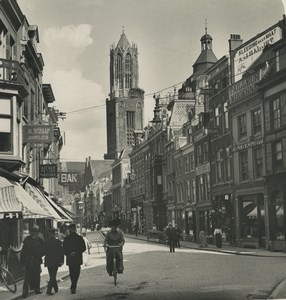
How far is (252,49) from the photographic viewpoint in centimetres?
3634

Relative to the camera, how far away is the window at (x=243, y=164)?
39.0m

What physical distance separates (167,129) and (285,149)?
106 feet

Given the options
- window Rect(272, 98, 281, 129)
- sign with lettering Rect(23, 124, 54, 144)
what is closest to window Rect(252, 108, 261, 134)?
window Rect(272, 98, 281, 129)

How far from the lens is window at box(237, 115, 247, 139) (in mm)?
39281

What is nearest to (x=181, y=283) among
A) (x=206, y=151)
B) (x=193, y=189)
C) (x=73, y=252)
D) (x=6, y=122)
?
(x=73, y=252)

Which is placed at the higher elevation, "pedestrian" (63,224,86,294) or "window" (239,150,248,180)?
"window" (239,150,248,180)

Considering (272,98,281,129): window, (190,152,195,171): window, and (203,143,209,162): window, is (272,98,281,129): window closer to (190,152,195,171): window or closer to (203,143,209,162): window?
(203,143,209,162): window

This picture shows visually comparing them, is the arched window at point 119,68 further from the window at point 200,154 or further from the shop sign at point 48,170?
the window at point 200,154

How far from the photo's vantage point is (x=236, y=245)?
129 ft

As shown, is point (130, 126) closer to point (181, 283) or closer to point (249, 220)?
point (249, 220)

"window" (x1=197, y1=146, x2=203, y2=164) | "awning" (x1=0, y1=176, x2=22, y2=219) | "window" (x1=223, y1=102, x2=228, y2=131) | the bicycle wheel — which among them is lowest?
the bicycle wheel

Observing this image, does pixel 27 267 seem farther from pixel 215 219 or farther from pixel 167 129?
pixel 167 129

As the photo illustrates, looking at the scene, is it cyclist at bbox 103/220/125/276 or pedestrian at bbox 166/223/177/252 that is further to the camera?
pedestrian at bbox 166/223/177/252

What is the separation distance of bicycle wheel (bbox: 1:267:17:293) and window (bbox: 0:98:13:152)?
20.3ft
